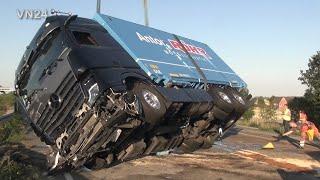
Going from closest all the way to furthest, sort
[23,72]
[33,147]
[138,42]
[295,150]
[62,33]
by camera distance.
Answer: [62,33] → [23,72] → [138,42] → [33,147] → [295,150]

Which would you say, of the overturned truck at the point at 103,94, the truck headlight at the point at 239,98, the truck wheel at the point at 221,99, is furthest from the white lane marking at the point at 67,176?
the truck headlight at the point at 239,98

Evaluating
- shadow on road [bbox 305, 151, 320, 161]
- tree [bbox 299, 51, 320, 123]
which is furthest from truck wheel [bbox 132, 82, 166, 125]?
tree [bbox 299, 51, 320, 123]

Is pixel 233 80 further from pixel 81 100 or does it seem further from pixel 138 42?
pixel 81 100

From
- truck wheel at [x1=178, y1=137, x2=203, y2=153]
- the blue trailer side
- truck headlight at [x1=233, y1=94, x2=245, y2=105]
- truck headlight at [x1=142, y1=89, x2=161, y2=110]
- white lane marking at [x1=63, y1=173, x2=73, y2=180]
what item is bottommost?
white lane marking at [x1=63, y1=173, x2=73, y2=180]

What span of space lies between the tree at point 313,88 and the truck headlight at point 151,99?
14500mm

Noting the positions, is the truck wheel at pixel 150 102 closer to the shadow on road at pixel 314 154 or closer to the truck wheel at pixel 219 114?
the truck wheel at pixel 219 114

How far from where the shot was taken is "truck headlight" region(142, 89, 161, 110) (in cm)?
775

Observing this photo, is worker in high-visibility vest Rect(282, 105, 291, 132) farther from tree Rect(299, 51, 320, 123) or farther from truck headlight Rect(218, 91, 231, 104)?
truck headlight Rect(218, 91, 231, 104)

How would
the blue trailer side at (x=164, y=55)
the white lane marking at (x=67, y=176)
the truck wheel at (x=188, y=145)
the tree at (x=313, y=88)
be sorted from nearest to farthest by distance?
the white lane marking at (x=67, y=176)
the blue trailer side at (x=164, y=55)
the truck wheel at (x=188, y=145)
the tree at (x=313, y=88)

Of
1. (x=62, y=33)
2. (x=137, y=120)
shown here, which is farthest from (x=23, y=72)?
(x=137, y=120)

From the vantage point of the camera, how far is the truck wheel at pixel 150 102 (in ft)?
25.1

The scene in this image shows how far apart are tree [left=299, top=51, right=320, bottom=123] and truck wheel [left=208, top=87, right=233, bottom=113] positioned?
35.4 ft

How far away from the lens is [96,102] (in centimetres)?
731

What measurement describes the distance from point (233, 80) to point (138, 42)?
403 centimetres
